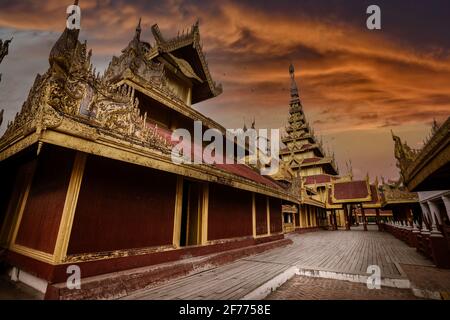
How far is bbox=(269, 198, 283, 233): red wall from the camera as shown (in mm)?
10581

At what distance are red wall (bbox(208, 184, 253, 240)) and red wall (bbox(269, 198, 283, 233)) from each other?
2695 mm

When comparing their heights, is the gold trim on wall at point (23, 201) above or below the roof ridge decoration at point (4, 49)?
below

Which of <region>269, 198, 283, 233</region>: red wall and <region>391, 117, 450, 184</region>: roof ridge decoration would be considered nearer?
<region>391, 117, 450, 184</region>: roof ridge decoration

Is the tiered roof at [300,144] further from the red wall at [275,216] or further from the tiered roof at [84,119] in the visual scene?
the tiered roof at [84,119]

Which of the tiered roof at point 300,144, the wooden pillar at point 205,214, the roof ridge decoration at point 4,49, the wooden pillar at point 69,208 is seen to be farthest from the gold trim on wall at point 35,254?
the tiered roof at point 300,144

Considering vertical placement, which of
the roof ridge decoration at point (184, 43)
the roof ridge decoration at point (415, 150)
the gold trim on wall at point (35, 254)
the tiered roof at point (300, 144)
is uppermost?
the tiered roof at point (300, 144)

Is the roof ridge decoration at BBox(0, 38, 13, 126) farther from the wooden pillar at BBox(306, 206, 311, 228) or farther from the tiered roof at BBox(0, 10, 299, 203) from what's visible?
the wooden pillar at BBox(306, 206, 311, 228)

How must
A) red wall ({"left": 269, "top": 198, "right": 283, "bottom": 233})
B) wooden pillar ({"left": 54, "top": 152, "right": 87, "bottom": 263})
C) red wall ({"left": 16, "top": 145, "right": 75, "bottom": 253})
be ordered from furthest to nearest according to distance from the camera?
red wall ({"left": 269, "top": 198, "right": 283, "bottom": 233}), red wall ({"left": 16, "top": 145, "right": 75, "bottom": 253}), wooden pillar ({"left": 54, "top": 152, "right": 87, "bottom": 263})

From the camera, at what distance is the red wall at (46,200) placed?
131 inches

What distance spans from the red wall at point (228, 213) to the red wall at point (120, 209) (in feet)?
5.72

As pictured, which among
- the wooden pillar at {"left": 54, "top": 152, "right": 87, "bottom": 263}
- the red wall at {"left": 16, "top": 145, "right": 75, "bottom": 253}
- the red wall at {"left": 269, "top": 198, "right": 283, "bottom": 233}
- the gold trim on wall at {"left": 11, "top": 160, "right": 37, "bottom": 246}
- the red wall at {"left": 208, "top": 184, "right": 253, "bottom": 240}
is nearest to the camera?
the wooden pillar at {"left": 54, "top": 152, "right": 87, "bottom": 263}

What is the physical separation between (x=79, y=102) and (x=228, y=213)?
5.37 meters

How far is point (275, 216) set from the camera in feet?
36.4

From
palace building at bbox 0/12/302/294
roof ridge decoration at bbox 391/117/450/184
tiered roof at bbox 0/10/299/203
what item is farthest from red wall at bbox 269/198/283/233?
roof ridge decoration at bbox 391/117/450/184
